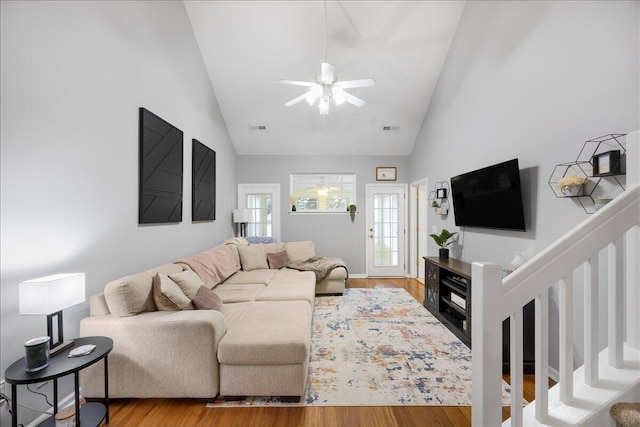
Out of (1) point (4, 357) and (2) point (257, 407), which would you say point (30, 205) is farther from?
(2) point (257, 407)

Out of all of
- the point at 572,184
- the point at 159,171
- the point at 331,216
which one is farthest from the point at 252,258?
the point at 572,184

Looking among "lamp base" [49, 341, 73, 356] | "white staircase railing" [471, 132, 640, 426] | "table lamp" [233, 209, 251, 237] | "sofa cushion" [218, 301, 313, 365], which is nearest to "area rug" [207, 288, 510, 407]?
"sofa cushion" [218, 301, 313, 365]

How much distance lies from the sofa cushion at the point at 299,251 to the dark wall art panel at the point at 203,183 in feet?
4.84

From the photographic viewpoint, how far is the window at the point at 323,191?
5.70 m

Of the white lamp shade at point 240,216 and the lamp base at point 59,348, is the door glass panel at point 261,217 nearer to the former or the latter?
the white lamp shade at point 240,216

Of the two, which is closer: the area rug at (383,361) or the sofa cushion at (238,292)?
the area rug at (383,361)

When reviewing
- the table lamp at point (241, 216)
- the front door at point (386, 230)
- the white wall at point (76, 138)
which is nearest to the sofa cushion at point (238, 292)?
the white wall at point (76, 138)

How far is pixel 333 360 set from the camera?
7.86 ft

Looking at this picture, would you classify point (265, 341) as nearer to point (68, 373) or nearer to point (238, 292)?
point (68, 373)

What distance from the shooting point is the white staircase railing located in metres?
0.89

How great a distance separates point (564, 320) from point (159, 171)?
3.34 meters

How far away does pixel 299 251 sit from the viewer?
16.3 feet

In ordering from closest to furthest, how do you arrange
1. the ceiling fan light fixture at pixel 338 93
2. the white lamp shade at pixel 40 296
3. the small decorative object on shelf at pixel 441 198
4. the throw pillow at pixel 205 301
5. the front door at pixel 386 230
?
1. the white lamp shade at pixel 40 296
2. the throw pillow at pixel 205 301
3. the ceiling fan light fixture at pixel 338 93
4. the small decorative object on shelf at pixel 441 198
5. the front door at pixel 386 230

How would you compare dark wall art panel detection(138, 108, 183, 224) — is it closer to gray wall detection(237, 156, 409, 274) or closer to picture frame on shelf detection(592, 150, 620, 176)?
gray wall detection(237, 156, 409, 274)
